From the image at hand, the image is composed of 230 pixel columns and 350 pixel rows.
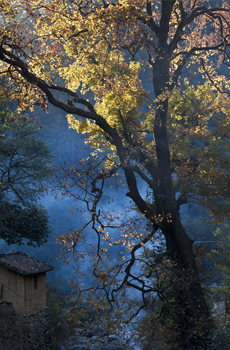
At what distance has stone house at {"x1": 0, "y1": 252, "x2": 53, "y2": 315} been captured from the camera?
11.3 metres

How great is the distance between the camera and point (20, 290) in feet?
37.2

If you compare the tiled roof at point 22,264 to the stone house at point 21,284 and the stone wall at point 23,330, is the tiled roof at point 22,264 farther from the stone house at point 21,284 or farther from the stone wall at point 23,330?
the stone wall at point 23,330

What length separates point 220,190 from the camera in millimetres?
13008

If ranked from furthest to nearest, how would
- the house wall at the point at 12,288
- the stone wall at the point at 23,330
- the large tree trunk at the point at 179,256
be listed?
the house wall at the point at 12,288, the stone wall at the point at 23,330, the large tree trunk at the point at 179,256

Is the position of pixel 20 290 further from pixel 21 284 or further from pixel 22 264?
pixel 22 264

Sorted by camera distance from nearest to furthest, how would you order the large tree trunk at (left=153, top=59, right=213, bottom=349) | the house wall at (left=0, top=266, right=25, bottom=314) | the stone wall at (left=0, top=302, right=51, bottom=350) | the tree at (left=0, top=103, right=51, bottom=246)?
the large tree trunk at (left=153, top=59, right=213, bottom=349)
the stone wall at (left=0, top=302, right=51, bottom=350)
the house wall at (left=0, top=266, right=25, bottom=314)
the tree at (left=0, top=103, right=51, bottom=246)

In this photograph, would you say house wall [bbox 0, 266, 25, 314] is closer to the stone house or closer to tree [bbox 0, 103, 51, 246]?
the stone house

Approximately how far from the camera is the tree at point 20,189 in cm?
1416

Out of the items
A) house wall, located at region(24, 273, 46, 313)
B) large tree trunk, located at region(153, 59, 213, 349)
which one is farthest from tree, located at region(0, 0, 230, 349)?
house wall, located at region(24, 273, 46, 313)

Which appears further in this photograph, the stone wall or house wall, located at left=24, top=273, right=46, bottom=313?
house wall, located at left=24, top=273, right=46, bottom=313

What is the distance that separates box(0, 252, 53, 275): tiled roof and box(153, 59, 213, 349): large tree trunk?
4.89 metres

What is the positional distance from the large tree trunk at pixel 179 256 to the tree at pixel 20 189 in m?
5.18

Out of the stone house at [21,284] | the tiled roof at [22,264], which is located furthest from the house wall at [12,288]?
the tiled roof at [22,264]

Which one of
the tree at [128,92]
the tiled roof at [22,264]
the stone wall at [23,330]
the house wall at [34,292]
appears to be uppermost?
the tree at [128,92]
